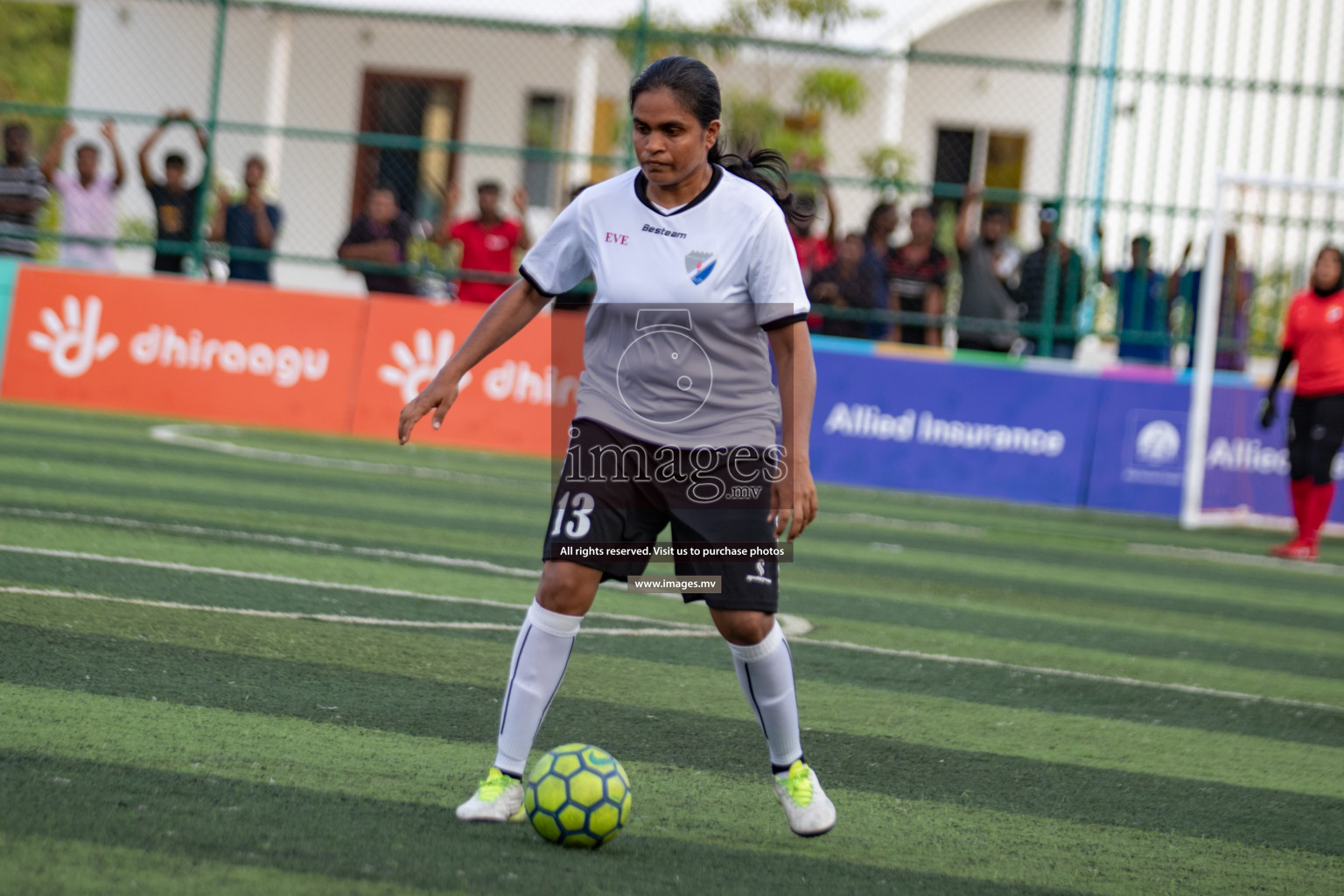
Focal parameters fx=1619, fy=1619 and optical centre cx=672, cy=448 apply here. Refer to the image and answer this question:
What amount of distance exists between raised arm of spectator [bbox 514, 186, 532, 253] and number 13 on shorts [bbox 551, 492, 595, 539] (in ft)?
37.2

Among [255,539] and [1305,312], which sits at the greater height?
[1305,312]

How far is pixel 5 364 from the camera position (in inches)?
582

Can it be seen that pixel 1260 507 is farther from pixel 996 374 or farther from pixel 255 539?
pixel 255 539

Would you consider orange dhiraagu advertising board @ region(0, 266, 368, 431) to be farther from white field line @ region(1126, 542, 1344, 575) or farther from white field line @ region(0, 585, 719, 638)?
white field line @ region(0, 585, 719, 638)

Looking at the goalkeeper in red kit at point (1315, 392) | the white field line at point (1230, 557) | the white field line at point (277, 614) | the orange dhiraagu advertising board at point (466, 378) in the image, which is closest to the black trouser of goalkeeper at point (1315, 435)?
the goalkeeper in red kit at point (1315, 392)

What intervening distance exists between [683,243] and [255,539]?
16.1ft

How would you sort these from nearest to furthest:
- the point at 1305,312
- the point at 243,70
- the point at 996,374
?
1. the point at 1305,312
2. the point at 996,374
3. the point at 243,70

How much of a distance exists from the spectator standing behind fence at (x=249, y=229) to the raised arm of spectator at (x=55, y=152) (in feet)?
5.05

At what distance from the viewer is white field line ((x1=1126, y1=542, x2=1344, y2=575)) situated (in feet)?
38.2

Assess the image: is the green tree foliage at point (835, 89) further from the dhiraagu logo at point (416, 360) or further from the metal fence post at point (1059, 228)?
the dhiraagu logo at point (416, 360)

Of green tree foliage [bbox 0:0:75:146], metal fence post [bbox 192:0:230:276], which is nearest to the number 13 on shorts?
metal fence post [bbox 192:0:230:276]

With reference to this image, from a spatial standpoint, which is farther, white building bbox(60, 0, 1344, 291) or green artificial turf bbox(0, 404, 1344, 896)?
white building bbox(60, 0, 1344, 291)

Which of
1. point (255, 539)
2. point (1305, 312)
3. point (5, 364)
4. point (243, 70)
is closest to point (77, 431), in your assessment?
point (5, 364)

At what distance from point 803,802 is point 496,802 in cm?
76
